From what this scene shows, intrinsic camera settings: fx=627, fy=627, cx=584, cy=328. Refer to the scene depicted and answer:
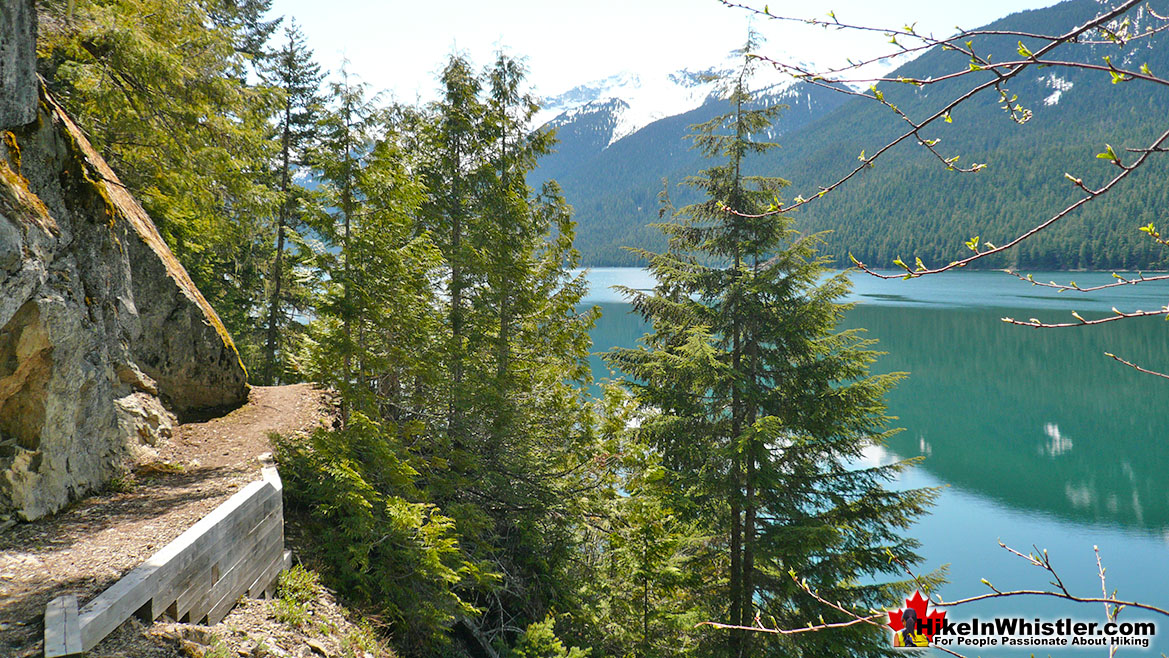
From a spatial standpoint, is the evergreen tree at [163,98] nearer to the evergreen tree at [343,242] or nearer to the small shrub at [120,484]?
the evergreen tree at [343,242]

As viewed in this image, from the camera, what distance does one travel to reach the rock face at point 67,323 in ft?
18.5

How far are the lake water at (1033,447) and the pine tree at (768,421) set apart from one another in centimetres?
168

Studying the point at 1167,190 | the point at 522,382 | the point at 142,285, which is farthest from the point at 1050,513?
the point at 1167,190

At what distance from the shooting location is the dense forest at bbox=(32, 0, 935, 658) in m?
7.81

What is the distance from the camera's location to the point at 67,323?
621cm

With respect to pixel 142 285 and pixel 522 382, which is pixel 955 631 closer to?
pixel 522 382

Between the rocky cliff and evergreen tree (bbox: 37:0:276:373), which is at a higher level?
evergreen tree (bbox: 37:0:276:373)

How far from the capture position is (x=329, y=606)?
6.80m

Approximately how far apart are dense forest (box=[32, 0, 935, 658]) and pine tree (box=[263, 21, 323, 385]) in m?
2.65

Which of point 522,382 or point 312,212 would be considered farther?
point 522,382

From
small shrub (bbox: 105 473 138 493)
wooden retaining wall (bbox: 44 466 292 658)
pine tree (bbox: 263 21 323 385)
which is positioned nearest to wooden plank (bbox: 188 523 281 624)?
wooden retaining wall (bbox: 44 466 292 658)

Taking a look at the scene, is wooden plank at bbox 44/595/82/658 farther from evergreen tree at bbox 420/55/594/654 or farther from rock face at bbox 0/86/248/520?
evergreen tree at bbox 420/55/594/654

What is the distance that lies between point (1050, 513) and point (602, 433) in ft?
65.8

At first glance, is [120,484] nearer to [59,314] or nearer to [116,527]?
[116,527]
